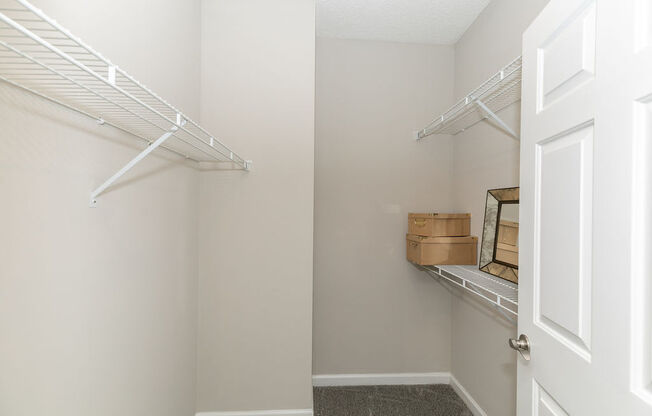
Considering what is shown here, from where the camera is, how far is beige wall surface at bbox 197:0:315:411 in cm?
194

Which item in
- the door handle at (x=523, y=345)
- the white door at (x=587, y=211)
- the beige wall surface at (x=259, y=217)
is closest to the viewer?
the white door at (x=587, y=211)

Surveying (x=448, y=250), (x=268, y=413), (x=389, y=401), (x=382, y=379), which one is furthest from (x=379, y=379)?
(x=448, y=250)

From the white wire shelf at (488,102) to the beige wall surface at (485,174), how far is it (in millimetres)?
56

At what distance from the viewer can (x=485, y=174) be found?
202cm

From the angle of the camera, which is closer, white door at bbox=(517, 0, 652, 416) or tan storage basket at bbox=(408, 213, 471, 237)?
white door at bbox=(517, 0, 652, 416)

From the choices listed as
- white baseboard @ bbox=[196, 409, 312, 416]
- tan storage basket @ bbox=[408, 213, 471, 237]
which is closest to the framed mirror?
tan storage basket @ bbox=[408, 213, 471, 237]

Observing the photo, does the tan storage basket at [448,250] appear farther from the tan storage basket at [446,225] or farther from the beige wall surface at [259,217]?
the beige wall surface at [259,217]

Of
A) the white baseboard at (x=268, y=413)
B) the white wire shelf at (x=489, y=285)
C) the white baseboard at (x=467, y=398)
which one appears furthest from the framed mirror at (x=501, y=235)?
the white baseboard at (x=268, y=413)

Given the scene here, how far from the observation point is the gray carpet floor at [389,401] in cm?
214

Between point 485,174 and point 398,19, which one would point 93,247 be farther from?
point 398,19

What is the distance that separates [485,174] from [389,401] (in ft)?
5.36

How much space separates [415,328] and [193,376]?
1561 mm

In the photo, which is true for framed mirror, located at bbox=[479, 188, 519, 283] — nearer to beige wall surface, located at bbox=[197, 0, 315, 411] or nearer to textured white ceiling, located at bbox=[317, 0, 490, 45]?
beige wall surface, located at bbox=[197, 0, 315, 411]

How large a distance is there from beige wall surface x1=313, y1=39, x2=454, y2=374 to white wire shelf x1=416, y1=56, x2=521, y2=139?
8.5 inches
